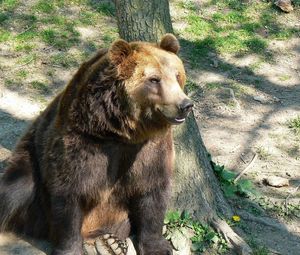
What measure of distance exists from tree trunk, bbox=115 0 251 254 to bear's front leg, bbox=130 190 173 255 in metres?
0.69

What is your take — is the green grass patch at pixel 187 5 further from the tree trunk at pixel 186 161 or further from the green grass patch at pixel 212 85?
the tree trunk at pixel 186 161

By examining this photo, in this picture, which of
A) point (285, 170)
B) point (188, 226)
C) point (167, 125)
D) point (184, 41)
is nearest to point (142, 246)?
point (188, 226)

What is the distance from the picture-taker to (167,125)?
442cm

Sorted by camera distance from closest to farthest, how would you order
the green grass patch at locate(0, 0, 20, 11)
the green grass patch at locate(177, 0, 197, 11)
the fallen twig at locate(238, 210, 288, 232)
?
the fallen twig at locate(238, 210, 288, 232) → the green grass patch at locate(0, 0, 20, 11) → the green grass patch at locate(177, 0, 197, 11)

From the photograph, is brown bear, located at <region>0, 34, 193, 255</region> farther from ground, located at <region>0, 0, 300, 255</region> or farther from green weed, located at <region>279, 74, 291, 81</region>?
green weed, located at <region>279, 74, 291, 81</region>

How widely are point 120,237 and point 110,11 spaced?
6.56 meters

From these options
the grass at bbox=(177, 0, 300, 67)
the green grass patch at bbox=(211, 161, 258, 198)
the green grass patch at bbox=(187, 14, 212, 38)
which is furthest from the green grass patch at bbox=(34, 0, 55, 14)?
the green grass patch at bbox=(211, 161, 258, 198)

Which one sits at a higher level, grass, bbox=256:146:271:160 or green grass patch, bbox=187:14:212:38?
green grass patch, bbox=187:14:212:38

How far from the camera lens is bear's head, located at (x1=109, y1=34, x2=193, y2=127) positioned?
4227 mm

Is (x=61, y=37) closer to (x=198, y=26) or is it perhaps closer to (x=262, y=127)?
(x=198, y=26)

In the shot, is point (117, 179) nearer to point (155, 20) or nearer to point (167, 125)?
point (167, 125)

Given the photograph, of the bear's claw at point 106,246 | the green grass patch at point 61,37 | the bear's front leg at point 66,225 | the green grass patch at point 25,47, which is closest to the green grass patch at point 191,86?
the green grass patch at point 61,37

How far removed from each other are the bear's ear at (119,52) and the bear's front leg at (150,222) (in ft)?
3.84

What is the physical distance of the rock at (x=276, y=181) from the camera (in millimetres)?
7164
